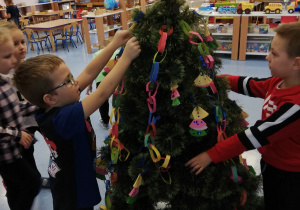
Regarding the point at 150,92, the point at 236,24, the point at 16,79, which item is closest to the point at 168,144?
the point at 150,92

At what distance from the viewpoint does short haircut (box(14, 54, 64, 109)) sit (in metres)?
1.15

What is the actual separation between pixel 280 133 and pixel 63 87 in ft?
3.13

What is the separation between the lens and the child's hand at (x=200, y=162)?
1.17m

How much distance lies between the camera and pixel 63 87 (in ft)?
3.90

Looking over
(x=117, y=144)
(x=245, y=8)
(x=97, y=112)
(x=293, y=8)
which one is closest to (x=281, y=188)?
(x=117, y=144)

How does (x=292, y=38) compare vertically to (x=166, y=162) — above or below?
above

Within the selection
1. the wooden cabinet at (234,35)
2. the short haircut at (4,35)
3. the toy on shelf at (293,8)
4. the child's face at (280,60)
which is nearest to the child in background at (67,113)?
the short haircut at (4,35)

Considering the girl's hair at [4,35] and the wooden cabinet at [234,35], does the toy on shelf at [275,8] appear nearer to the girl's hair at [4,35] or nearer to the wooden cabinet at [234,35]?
the wooden cabinet at [234,35]

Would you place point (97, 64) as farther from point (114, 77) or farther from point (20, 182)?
point (20, 182)

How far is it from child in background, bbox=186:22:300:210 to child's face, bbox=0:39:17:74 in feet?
3.72

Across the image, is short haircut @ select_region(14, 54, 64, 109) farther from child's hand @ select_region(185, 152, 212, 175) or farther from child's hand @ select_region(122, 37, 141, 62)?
child's hand @ select_region(185, 152, 212, 175)

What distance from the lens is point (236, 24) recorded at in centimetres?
519

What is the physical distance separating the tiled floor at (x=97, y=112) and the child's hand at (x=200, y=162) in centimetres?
38

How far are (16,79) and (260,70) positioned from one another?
14.7 ft
